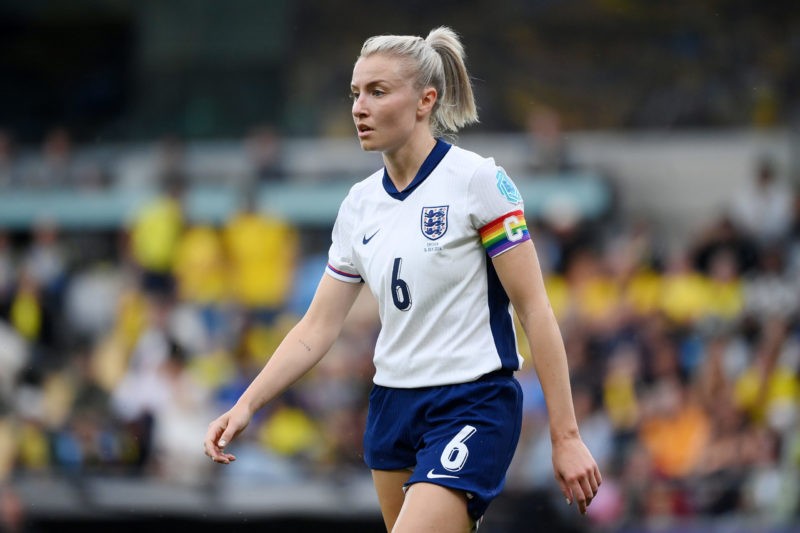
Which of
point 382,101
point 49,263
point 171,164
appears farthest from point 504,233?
point 171,164

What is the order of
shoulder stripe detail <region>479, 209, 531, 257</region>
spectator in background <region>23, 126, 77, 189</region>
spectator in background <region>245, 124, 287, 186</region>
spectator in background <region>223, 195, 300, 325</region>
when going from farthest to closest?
spectator in background <region>23, 126, 77, 189</region>, spectator in background <region>245, 124, 287, 186</region>, spectator in background <region>223, 195, 300, 325</region>, shoulder stripe detail <region>479, 209, 531, 257</region>

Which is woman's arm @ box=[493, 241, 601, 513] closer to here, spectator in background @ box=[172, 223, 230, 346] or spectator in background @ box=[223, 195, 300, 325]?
spectator in background @ box=[172, 223, 230, 346]

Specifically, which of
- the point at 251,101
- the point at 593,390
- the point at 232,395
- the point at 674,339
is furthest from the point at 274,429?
the point at 251,101

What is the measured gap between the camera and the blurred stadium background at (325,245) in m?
9.80

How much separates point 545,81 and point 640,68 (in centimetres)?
109

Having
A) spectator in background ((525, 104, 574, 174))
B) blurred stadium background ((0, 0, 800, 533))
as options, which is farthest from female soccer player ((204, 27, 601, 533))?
spectator in background ((525, 104, 574, 174))

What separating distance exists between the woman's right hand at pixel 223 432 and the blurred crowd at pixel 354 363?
5390mm

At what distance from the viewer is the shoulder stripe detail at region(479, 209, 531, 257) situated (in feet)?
13.4

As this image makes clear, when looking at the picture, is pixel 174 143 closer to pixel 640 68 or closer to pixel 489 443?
pixel 640 68

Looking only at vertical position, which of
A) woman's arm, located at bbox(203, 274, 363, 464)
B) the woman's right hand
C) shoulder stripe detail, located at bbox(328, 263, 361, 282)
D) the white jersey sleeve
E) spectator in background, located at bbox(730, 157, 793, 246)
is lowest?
spectator in background, located at bbox(730, 157, 793, 246)

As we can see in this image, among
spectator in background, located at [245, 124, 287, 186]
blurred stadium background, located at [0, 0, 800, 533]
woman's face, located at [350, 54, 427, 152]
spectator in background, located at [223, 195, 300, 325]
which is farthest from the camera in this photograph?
spectator in background, located at [245, 124, 287, 186]

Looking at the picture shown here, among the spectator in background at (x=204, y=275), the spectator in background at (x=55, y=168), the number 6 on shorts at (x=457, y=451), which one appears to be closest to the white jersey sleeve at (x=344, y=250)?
the number 6 on shorts at (x=457, y=451)

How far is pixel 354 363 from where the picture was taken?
411 inches

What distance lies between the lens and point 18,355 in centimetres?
1211
